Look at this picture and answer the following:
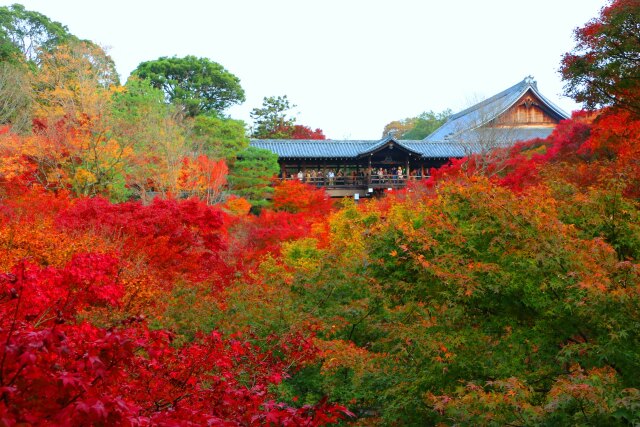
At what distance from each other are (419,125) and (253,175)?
36806 mm

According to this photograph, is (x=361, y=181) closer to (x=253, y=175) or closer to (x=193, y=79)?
(x=253, y=175)

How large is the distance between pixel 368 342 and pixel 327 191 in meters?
27.1

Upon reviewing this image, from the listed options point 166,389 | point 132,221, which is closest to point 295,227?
point 132,221

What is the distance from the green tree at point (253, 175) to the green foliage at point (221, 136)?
549mm

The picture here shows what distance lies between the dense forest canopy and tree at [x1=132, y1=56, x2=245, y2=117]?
2725 centimetres

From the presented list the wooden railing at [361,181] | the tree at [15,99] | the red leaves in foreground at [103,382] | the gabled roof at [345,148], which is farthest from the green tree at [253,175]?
the red leaves in foreground at [103,382]

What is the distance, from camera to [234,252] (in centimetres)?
2153

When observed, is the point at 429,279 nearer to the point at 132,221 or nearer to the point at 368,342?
the point at 368,342

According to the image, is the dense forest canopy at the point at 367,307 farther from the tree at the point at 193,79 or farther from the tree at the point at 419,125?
the tree at the point at 419,125

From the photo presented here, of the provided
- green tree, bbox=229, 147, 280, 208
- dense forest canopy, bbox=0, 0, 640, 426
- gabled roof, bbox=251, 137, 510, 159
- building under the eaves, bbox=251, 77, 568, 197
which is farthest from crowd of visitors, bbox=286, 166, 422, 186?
dense forest canopy, bbox=0, 0, 640, 426

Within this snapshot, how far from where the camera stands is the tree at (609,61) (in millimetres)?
13695

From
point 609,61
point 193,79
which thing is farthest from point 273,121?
point 609,61

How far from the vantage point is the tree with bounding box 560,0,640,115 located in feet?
44.9

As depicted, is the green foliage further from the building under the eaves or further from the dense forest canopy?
the dense forest canopy
